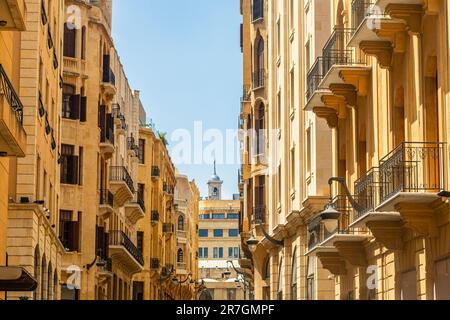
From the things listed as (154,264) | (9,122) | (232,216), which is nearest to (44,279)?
(9,122)

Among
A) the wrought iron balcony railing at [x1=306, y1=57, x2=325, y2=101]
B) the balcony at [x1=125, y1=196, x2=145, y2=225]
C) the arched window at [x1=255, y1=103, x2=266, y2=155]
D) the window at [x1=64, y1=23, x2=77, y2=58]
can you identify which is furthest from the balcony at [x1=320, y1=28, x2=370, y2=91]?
the balcony at [x1=125, y1=196, x2=145, y2=225]

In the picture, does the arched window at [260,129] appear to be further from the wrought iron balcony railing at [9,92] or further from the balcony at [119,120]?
the wrought iron balcony railing at [9,92]

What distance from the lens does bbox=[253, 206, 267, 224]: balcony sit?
171 feet

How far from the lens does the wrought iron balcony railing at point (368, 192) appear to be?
25375mm

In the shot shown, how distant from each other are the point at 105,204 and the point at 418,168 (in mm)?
36742

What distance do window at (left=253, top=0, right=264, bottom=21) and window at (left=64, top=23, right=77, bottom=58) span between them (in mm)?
8525

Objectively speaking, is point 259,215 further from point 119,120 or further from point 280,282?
point 119,120

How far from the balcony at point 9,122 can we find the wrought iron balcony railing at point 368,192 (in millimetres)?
7513

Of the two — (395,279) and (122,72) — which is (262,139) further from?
(395,279)

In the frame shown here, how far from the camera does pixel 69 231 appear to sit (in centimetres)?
5331

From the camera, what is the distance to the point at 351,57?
99.6ft

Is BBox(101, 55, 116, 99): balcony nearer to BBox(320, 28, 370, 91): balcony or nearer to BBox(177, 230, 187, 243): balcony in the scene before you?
BBox(320, 28, 370, 91): balcony

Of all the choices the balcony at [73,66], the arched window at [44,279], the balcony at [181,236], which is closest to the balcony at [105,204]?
the balcony at [73,66]

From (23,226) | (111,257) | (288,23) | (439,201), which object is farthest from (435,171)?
(111,257)
